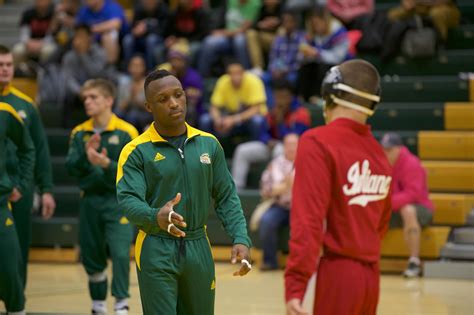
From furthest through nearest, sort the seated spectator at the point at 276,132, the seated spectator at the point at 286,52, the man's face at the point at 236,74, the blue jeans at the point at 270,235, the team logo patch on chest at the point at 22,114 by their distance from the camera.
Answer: the seated spectator at the point at 286,52, the man's face at the point at 236,74, the seated spectator at the point at 276,132, the blue jeans at the point at 270,235, the team logo patch on chest at the point at 22,114

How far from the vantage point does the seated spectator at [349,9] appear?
14.1 m

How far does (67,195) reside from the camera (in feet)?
43.0

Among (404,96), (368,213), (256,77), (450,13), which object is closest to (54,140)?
(256,77)

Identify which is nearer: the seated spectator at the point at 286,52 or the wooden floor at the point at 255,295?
the wooden floor at the point at 255,295

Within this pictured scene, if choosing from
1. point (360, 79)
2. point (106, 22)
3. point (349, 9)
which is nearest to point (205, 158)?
point (360, 79)

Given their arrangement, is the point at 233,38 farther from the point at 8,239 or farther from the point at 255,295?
the point at 8,239

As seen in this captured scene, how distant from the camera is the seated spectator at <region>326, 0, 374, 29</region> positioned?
14.1m

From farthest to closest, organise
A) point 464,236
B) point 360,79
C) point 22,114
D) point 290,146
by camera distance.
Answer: point 290,146 → point 464,236 → point 22,114 → point 360,79

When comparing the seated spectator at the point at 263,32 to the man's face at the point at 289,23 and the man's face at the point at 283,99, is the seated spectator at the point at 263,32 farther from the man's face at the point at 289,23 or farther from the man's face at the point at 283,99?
the man's face at the point at 283,99

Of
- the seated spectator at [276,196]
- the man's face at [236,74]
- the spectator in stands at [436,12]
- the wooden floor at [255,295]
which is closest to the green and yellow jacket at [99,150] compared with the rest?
the wooden floor at [255,295]

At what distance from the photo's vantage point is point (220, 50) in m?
14.1

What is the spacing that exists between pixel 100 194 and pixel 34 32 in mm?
8144

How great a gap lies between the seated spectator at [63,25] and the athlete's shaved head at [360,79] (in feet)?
35.9

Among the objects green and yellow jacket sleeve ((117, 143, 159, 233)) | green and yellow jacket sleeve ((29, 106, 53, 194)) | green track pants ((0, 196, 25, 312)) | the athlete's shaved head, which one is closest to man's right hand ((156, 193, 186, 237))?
green and yellow jacket sleeve ((117, 143, 159, 233))
